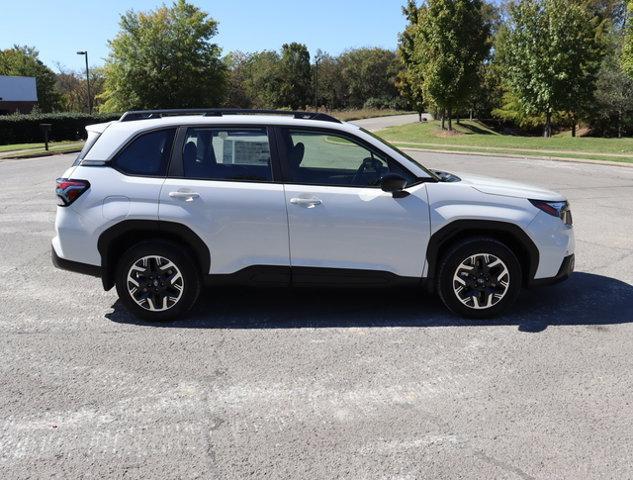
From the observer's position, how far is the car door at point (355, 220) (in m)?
5.00

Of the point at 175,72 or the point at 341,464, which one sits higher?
the point at 175,72

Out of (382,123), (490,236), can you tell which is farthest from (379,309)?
(382,123)

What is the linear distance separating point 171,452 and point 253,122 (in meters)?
2.95

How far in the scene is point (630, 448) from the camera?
324cm

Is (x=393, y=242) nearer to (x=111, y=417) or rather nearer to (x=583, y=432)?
(x=583, y=432)

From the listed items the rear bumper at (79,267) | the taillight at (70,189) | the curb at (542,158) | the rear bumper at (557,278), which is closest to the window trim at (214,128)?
the taillight at (70,189)

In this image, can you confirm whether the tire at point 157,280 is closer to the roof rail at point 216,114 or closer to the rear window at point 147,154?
the rear window at point 147,154

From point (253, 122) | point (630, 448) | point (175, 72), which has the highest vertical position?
point (175, 72)

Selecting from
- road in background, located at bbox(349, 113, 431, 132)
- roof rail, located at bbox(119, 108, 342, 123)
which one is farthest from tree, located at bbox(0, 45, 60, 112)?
roof rail, located at bbox(119, 108, 342, 123)

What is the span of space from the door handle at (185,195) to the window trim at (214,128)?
0.52 ft

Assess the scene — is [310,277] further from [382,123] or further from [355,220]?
[382,123]

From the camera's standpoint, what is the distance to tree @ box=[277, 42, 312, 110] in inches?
3147

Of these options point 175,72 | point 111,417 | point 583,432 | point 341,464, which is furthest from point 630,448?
point 175,72

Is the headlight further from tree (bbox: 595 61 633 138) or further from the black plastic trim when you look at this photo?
tree (bbox: 595 61 633 138)
